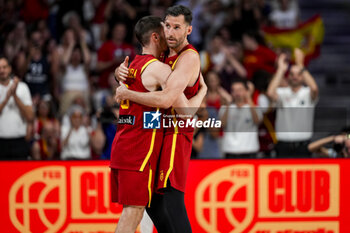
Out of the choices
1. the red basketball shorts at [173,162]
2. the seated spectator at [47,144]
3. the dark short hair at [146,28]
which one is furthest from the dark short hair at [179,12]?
Result: the seated spectator at [47,144]

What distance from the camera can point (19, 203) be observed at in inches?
233

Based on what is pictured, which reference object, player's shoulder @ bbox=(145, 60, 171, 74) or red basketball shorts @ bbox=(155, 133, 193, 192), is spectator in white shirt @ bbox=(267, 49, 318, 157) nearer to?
red basketball shorts @ bbox=(155, 133, 193, 192)

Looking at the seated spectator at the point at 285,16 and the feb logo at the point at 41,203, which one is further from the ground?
the seated spectator at the point at 285,16

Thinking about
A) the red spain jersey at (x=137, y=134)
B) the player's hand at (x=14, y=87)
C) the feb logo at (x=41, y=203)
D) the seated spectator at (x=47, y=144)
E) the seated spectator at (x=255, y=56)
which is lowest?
the feb logo at (x=41, y=203)

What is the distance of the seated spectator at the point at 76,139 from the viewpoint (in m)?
7.44

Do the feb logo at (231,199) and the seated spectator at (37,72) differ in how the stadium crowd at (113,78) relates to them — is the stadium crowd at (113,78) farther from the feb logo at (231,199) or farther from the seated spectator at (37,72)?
the feb logo at (231,199)

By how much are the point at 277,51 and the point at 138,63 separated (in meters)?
5.90

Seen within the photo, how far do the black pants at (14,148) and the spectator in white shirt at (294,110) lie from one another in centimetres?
297

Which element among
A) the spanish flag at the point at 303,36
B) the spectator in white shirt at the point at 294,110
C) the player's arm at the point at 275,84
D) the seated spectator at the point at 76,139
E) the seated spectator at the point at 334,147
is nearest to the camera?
the seated spectator at the point at 334,147

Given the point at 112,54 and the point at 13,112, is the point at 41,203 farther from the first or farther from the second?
the point at 112,54

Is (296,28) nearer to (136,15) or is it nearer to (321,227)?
(136,15)

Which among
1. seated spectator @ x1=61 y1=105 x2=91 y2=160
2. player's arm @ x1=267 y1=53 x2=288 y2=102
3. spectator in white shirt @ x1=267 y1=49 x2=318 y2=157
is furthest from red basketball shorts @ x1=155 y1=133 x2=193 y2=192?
player's arm @ x1=267 y1=53 x2=288 y2=102

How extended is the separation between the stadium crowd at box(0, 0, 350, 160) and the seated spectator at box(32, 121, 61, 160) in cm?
1

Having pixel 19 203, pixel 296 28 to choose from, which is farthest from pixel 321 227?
pixel 296 28
